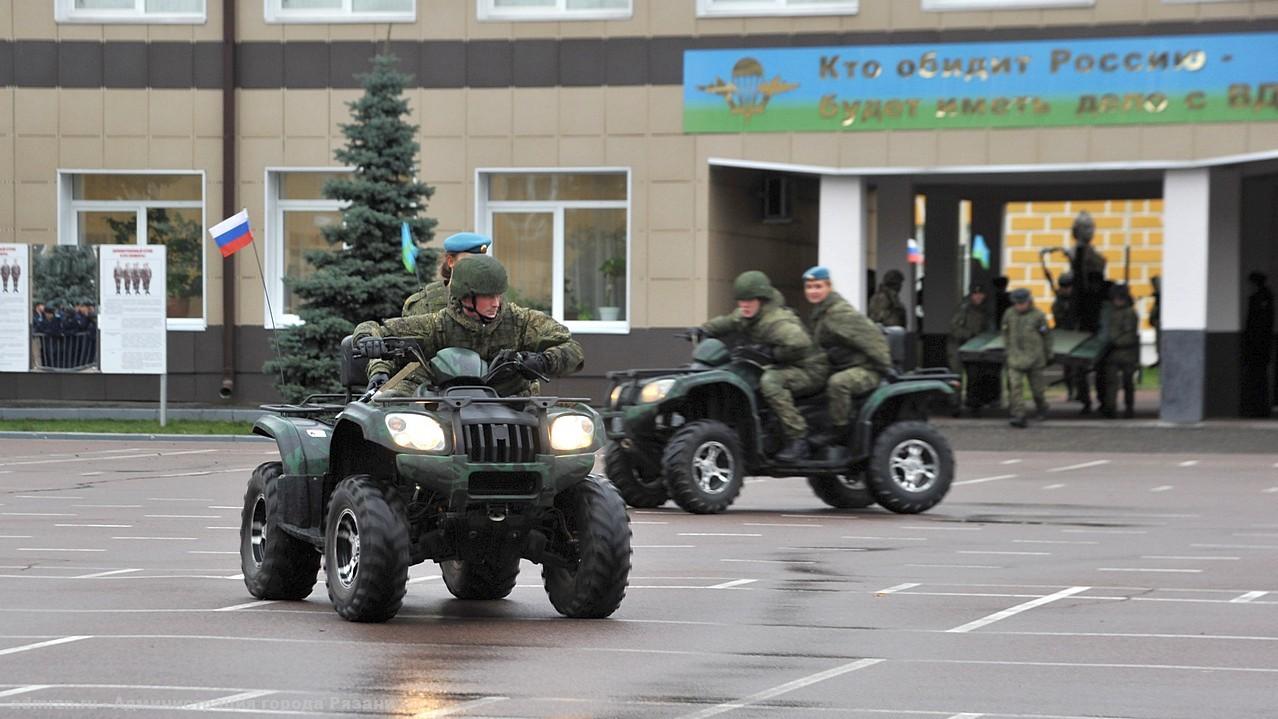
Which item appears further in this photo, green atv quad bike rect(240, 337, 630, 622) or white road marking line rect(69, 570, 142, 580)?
white road marking line rect(69, 570, 142, 580)

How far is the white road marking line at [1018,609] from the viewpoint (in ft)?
34.4

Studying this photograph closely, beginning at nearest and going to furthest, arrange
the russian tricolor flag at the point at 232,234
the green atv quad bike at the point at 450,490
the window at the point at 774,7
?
the green atv quad bike at the point at 450,490 → the russian tricolor flag at the point at 232,234 → the window at the point at 774,7

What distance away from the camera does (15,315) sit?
29.7 meters

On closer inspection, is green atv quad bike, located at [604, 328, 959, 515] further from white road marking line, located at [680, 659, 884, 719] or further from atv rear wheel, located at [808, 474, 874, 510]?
white road marking line, located at [680, 659, 884, 719]

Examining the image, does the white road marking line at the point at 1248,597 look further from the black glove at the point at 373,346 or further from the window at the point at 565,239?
the window at the point at 565,239

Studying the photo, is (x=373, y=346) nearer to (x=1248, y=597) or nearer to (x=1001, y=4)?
(x=1248, y=597)

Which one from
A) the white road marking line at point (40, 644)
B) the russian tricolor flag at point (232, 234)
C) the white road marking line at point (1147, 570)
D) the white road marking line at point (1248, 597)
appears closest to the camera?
the white road marking line at point (40, 644)

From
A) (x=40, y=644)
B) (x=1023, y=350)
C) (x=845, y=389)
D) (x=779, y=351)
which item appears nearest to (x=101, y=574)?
(x=40, y=644)

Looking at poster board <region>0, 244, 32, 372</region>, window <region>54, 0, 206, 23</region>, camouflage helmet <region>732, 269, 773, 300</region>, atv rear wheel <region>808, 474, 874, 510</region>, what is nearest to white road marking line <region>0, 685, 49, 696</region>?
camouflage helmet <region>732, 269, 773, 300</region>

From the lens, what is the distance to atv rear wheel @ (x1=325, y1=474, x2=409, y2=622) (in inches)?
396

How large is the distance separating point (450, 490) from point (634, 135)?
20353 mm


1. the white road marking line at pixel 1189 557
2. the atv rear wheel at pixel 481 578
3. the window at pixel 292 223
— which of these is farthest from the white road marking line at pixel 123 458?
the white road marking line at pixel 1189 557

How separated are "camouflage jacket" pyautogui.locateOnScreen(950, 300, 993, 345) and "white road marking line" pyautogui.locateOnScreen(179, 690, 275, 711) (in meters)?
23.9

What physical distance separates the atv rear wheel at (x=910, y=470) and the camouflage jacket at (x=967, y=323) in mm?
13776
